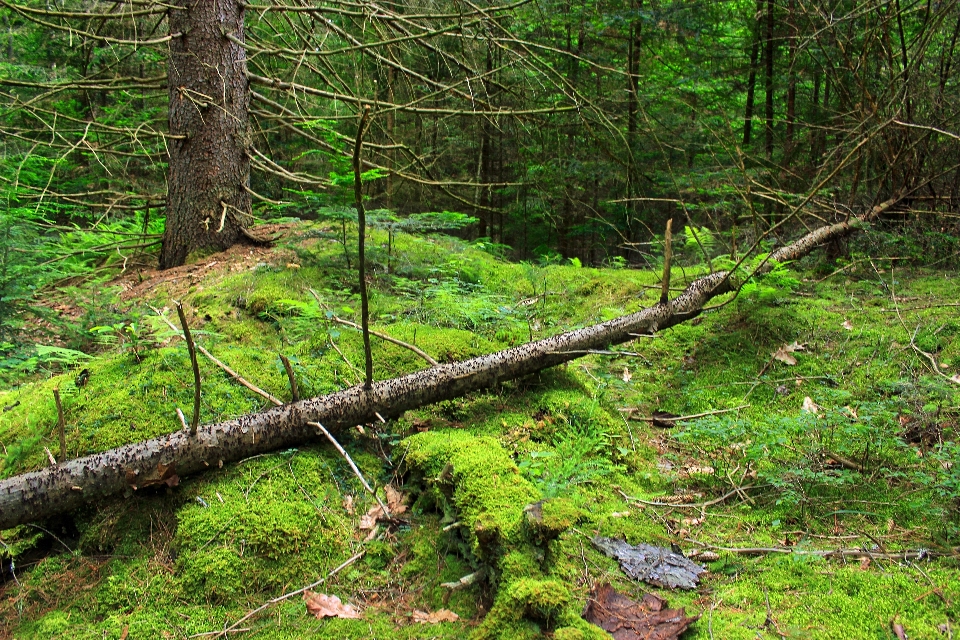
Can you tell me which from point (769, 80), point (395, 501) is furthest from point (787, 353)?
point (769, 80)

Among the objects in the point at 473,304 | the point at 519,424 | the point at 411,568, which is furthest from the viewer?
A: the point at 473,304

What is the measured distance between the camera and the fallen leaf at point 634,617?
1.89 meters

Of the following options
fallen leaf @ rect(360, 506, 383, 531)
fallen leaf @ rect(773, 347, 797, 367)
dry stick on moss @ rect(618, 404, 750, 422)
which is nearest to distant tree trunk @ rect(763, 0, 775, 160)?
fallen leaf @ rect(773, 347, 797, 367)

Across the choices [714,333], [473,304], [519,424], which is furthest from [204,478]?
[714,333]

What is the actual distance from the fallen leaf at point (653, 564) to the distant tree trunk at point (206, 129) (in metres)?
5.06

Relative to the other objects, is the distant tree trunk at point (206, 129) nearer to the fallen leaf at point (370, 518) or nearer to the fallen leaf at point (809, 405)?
the fallen leaf at point (370, 518)

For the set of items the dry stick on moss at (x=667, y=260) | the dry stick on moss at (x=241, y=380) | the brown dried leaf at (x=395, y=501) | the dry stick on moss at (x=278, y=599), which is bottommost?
the dry stick on moss at (x=278, y=599)

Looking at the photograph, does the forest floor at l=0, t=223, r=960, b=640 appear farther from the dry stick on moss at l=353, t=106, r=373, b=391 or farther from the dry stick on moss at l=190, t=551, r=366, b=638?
the dry stick on moss at l=353, t=106, r=373, b=391

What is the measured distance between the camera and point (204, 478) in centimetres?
267

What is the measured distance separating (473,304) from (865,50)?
15.2ft

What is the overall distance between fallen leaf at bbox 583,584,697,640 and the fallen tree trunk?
5.09ft

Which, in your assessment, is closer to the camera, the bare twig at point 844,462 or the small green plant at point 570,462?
the small green plant at point 570,462

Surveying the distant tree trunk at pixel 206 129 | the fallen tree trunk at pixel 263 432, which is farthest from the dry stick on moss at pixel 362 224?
the distant tree trunk at pixel 206 129

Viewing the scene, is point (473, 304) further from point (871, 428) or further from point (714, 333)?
point (871, 428)
